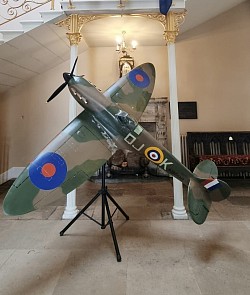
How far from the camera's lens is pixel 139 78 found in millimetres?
2277

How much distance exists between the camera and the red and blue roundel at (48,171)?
142 cm

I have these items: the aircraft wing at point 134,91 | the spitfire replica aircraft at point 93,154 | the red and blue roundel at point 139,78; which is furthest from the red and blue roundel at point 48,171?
the red and blue roundel at point 139,78

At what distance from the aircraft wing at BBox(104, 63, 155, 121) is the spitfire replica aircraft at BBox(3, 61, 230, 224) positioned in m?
0.07

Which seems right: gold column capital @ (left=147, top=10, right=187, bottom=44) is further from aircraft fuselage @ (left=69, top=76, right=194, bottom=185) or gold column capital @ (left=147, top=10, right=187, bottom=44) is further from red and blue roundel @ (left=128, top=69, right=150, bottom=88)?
aircraft fuselage @ (left=69, top=76, right=194, bottom=185)

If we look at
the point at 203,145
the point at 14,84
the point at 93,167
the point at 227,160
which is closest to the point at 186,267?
the point at 93,167

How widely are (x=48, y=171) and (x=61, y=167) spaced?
101 millimetres

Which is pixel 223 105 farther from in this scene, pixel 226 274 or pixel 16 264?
pixel 16 264

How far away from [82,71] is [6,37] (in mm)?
2217

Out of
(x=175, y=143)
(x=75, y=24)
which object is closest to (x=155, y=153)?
(x=175, y=143)

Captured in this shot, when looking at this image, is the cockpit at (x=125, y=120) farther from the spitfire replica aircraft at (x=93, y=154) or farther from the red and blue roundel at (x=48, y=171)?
the red and blue roundel at (x=48, y=171)

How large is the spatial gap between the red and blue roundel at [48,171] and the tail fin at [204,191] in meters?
1.10

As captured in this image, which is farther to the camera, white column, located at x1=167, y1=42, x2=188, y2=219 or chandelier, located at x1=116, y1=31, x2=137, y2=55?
chandelier, located at x1=116, y1=31, x2=137, y2=55

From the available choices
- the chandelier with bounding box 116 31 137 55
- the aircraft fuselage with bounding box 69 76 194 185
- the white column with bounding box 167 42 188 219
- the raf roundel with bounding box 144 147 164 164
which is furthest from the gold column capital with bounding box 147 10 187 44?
the raf roundel with bounding box 144 147 164 164

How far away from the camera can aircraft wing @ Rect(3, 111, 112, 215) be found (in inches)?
53.4
